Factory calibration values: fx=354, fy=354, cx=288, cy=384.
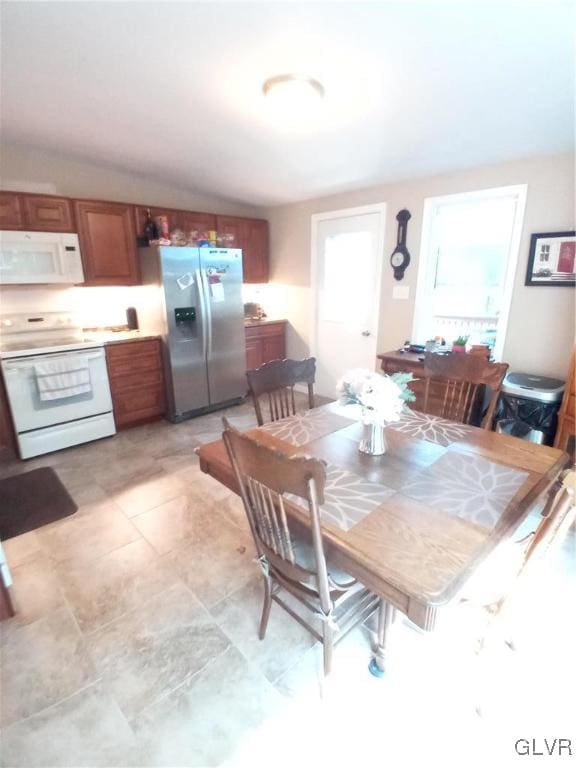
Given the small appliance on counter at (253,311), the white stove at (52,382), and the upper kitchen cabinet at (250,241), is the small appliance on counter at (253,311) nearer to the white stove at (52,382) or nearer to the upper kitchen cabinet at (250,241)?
the upper kitchen cabinet at (250,241)

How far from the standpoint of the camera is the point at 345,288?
400 cm

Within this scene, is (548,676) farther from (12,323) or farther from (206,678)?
(12,323)

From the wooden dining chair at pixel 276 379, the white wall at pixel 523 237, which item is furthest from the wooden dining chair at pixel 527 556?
the white wall at pixel 523 237

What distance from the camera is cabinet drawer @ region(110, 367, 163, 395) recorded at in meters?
3.43

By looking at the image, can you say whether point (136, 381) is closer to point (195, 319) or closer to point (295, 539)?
point (195, 319)

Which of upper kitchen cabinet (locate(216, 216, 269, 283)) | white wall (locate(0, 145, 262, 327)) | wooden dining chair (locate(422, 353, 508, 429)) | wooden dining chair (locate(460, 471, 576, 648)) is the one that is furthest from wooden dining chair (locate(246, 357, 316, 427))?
upper kitchen cabinet (locate(216, 216, 269, 283))

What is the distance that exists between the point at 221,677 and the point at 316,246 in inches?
157

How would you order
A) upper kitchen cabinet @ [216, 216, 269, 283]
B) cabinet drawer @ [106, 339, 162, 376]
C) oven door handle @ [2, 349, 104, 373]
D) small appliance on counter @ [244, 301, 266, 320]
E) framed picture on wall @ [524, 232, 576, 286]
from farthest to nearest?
small appliance on counter @ [244, 301, 266, 320] < upper kitchen cabinet @ [216, 216, 269, 283] < cabinet drawer @ [106, 339, 162, 376] < oven door handle @ [2, 349, 104, 373] < framed picture on wall @ [524, 232, 576, 286]

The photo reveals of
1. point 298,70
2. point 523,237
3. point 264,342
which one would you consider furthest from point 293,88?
point 264,342

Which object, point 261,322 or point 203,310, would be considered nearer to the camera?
point 203,310

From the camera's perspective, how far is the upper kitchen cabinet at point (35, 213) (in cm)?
286

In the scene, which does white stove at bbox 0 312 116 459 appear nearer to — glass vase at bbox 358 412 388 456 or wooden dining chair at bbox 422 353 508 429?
glass vase at bbox 358 412 388 456

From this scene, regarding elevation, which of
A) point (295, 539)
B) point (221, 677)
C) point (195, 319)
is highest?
→ point (195, 319)

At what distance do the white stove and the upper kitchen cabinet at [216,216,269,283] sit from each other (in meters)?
2.07
